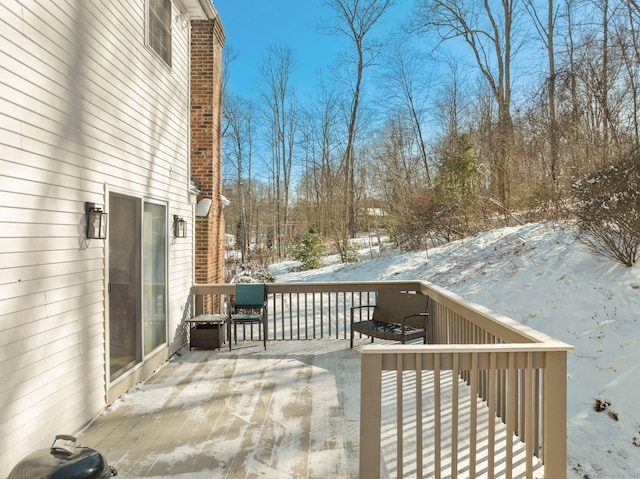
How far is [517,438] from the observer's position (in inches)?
Answer: 125

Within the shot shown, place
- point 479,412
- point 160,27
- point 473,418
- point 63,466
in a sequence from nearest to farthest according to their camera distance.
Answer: point 63,466 < point 473,418 < point 479,412 < point 160,27

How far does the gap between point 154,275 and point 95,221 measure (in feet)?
4.95

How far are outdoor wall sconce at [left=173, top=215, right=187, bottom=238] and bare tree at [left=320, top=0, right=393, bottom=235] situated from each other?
1149cm

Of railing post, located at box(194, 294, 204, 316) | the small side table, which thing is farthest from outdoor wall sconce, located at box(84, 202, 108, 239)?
railing post, located at box(194, 294, 204, 316)

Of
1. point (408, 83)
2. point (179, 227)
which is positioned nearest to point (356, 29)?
point (408, 83)

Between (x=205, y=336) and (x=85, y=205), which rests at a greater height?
(x=85, y=205)

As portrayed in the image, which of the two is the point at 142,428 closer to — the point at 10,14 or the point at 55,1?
the point at 10,14

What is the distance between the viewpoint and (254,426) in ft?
11.2

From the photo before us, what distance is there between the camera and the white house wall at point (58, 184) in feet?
8.32

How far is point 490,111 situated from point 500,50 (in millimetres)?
2284

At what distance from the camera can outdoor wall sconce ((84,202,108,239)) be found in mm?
3426

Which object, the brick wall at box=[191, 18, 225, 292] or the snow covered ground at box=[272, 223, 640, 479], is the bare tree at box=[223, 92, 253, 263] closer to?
the snow covered ground at box=[272, 223, 640, 479]

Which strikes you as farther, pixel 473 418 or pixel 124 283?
pixel 124 283

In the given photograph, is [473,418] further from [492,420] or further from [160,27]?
[160,27]
